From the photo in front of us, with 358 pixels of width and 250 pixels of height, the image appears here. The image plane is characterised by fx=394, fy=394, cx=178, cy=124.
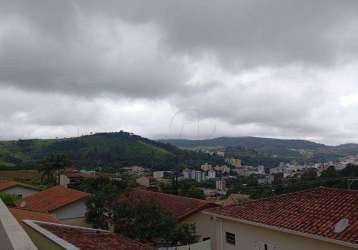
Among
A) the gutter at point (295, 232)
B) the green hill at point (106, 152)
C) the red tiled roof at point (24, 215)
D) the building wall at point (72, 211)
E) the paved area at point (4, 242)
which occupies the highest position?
the green hill at point (106, 152)

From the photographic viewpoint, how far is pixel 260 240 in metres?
16.3

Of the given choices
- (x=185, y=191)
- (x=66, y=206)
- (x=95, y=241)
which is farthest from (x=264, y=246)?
(x=185, y=191)

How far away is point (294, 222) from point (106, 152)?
130m

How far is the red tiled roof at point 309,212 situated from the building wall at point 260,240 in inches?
15.2

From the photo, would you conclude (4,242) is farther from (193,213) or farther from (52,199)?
(52,199)

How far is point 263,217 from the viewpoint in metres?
16.4

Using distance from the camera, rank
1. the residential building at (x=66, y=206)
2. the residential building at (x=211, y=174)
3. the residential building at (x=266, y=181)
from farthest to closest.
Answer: the residential building at (x=211, y=174) → the residential building at (x=266, y=181) → the residential building at (x=66, y=206)

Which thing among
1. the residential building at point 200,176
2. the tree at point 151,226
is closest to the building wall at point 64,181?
the tree at point 151,226

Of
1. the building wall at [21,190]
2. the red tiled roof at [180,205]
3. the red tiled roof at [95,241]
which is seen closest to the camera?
the red tiled roof at [95,241]

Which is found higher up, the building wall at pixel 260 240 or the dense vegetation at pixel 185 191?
the building wall at pixel 260 240

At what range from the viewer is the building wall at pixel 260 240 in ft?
44.5

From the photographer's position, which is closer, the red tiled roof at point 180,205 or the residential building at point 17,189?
the red tiled roof at point 180,205

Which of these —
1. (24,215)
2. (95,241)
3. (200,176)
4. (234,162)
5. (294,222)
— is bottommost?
(200,176)

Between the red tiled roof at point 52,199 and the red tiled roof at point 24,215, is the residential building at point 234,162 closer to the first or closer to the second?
the red tiled roof at point 52,199
